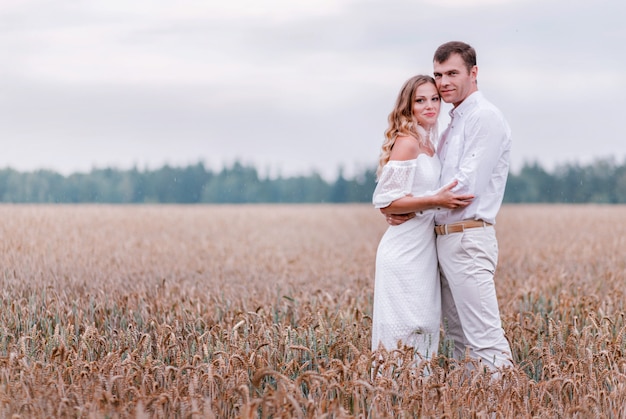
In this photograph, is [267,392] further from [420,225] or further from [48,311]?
[48,311]

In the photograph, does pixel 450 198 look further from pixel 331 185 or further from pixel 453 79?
pixel 331 185

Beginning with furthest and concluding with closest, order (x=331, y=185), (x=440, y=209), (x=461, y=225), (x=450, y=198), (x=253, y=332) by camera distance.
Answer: (x=331, y=185) < (x=253, y=332) < (x=440, y=209) < (x=461, y=225) < (x=450, y=198)

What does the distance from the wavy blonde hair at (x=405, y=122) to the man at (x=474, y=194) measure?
0.15m

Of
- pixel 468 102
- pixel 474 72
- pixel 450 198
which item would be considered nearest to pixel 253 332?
pixel 450 198

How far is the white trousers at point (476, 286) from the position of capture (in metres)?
5.09

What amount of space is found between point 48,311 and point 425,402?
3474 mm

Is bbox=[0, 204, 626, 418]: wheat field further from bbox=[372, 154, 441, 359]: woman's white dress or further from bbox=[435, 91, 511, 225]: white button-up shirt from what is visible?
bbox=[435, 91, 511, 225]: white button-up shirt

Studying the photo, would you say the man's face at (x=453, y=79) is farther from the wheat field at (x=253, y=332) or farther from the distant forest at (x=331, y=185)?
the distant forest at (x=331, y=185)

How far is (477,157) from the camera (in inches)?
198

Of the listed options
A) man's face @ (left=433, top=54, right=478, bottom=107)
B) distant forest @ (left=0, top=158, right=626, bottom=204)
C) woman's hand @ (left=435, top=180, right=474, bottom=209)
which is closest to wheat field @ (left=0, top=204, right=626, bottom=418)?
woman's hand @ (left=435, top=180, right=474, bottom=209)

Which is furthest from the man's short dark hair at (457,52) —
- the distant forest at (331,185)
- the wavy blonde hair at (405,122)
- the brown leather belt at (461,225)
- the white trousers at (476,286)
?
the distant forest at (331,185)

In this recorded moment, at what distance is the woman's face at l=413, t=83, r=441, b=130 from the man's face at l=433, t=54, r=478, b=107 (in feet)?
0.22

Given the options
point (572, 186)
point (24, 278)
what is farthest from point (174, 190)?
point (24, 278)

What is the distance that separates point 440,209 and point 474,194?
261 millimetres
